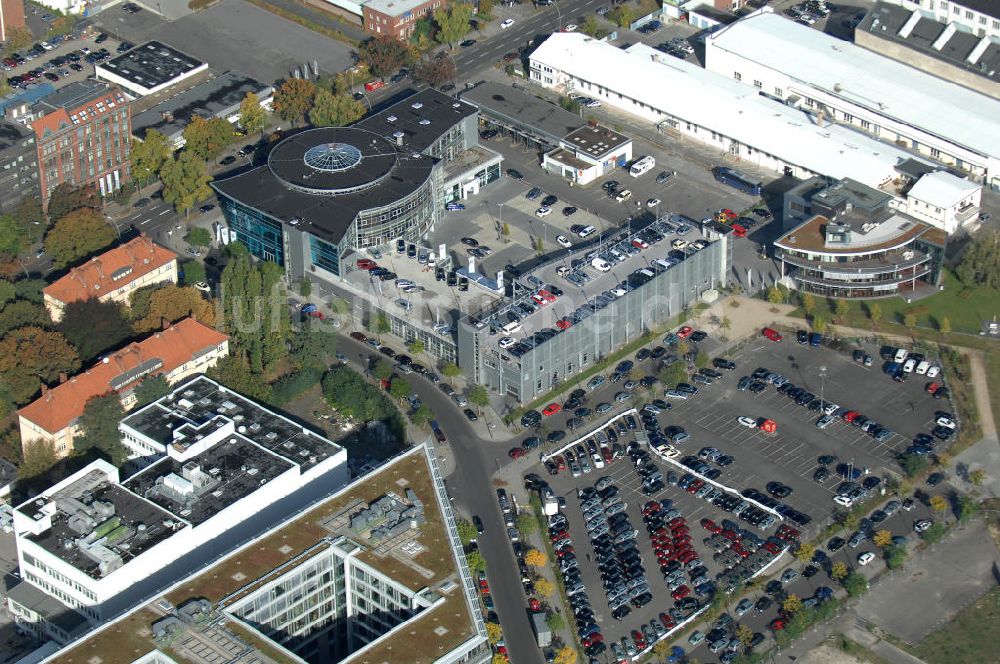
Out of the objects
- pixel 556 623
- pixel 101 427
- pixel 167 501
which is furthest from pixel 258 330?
pixel 556 623

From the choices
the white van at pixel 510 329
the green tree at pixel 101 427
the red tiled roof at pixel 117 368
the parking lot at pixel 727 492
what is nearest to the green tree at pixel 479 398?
the white van at pixel 510 329

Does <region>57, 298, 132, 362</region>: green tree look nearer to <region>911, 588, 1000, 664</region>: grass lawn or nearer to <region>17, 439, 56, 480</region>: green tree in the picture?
<region>17, 439, 56, 480</region>: green tree

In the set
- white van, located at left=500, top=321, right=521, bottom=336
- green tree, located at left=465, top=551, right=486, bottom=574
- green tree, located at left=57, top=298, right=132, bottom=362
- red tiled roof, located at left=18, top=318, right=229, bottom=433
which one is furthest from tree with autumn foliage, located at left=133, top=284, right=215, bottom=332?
green tree, located at left=465, top=551, right=486, bottom=574

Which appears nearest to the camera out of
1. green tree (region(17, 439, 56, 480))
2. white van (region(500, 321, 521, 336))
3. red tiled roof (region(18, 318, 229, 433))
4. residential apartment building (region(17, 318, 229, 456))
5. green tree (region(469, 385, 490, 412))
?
green tree (region(17, 439, 56, 480))

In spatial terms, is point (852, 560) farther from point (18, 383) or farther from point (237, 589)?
point (18, 383)

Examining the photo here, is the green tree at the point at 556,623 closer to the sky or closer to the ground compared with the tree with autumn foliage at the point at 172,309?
closer to the ground

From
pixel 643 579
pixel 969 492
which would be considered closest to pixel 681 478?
pixel 643 579

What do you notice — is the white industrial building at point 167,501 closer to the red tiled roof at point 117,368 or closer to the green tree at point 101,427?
the green tree at point 101,427
